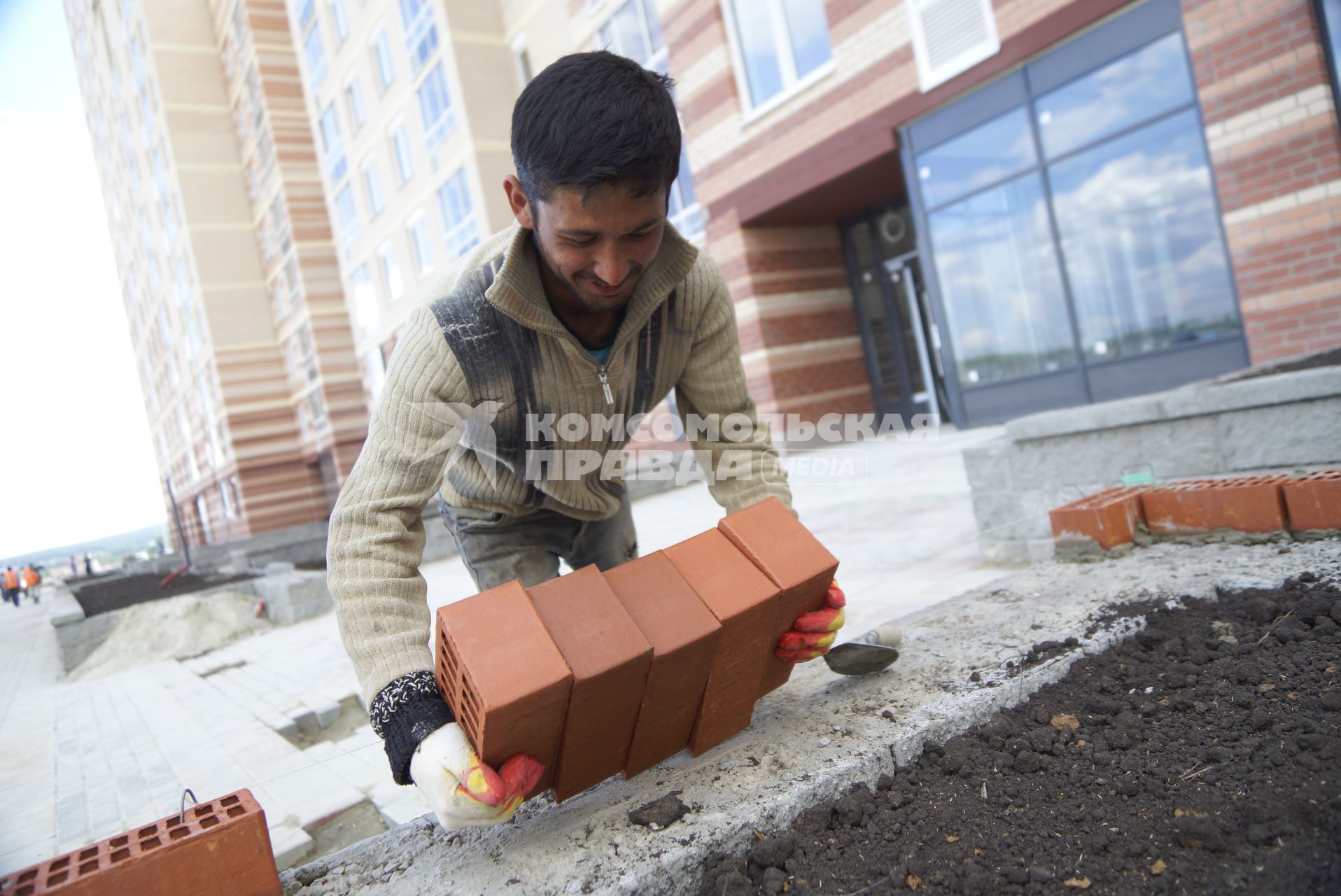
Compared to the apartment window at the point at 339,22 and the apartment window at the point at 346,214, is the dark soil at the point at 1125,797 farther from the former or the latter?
the apartment window at the point at 339,22

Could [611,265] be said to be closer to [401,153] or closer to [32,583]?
[401,153]

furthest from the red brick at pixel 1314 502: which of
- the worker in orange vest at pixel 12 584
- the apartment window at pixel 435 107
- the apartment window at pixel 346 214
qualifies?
the worker in orange vest at pixel 12 584

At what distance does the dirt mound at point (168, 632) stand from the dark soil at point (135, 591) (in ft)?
2.97

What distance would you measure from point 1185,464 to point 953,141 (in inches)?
279

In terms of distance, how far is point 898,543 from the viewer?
564 centimetres

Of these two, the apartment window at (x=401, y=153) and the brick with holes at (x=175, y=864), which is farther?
the apartment window at (x=401, y=153)

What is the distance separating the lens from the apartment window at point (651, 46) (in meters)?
13.2

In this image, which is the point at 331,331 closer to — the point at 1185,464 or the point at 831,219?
the point at 831,219

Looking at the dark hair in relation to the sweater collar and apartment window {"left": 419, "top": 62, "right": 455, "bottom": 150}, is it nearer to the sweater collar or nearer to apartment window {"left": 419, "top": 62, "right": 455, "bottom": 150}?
the sweater collar

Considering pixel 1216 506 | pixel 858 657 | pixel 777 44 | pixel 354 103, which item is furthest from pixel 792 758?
pixel 354 103

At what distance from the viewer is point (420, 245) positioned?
807 inches

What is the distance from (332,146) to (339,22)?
11.5 ft

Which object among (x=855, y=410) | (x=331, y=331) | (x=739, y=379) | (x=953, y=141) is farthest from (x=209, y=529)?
(x=739, y=379)

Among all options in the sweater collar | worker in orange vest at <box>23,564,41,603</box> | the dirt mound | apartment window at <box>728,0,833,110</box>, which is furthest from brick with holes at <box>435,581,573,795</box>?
worker in orange vest at <box>23,564,41,603</box>
